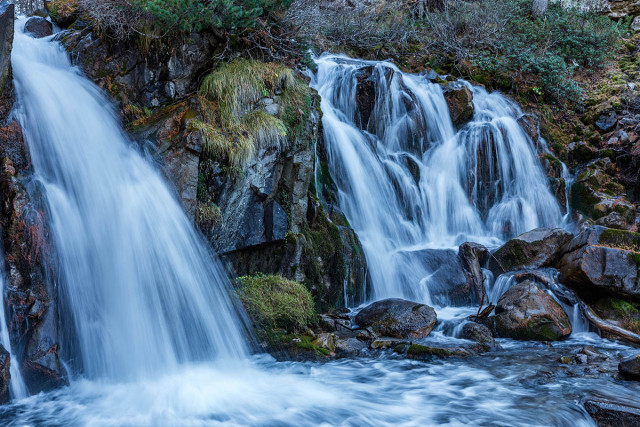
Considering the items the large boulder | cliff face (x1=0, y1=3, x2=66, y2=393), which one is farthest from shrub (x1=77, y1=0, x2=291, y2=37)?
the large boulder

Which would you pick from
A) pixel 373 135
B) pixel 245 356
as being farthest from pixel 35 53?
pixel 373 135

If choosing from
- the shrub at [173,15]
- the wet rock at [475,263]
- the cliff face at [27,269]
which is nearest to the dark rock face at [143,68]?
the shrub at [173,15]

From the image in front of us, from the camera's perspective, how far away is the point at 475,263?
→ 27.4 feet

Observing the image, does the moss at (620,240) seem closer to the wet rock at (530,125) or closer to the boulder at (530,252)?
the boulder at (530,252)

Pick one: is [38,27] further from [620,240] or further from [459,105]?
[620,240]

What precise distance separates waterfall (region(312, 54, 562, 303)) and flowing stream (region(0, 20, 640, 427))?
2.77 metres

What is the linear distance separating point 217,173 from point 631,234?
22.1 ft

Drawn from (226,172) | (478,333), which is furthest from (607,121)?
(226,172)

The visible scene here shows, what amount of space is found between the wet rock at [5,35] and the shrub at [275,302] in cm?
380

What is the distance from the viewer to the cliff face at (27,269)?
4.33m

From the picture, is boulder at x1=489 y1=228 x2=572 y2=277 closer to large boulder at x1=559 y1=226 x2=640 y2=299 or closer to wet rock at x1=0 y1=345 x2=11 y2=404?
large boulder at x1=559 y1=226 x2=640 y2=299

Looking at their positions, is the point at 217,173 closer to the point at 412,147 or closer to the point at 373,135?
the point at 373,135

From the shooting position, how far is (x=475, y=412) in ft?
14.2

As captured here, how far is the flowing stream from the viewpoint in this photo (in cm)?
426
